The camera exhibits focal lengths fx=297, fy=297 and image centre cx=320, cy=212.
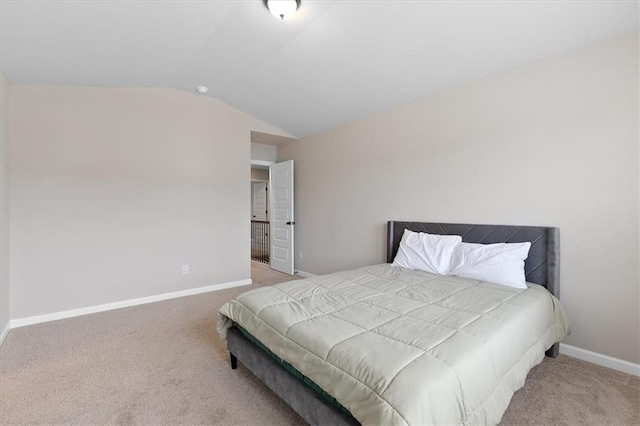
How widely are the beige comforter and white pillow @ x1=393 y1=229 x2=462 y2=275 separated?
42 centimetres

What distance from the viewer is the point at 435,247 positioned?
2.91m

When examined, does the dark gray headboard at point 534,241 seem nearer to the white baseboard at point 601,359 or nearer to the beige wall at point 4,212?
the white baseboard at point 601,359

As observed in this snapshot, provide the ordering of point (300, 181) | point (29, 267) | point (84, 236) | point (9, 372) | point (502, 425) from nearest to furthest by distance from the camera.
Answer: point (502, 425)
point (9, 372)
point (29, 267)
point (84, 236)
point (300, 181)

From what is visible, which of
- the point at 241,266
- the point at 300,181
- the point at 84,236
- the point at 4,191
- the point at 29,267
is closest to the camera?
the point at 4,191

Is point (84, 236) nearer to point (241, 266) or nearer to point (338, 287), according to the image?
point (241, 266)

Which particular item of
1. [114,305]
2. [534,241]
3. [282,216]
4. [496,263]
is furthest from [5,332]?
[534,241]

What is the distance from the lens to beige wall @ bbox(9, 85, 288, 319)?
3131mm

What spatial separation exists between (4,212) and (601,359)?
208 inches

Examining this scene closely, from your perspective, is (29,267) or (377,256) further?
(377,256)

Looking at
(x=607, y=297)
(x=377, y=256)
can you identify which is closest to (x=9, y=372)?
(x=377, y=256)

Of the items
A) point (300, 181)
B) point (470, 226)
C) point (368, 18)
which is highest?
point (368, 18)

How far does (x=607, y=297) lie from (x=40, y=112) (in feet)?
18.0

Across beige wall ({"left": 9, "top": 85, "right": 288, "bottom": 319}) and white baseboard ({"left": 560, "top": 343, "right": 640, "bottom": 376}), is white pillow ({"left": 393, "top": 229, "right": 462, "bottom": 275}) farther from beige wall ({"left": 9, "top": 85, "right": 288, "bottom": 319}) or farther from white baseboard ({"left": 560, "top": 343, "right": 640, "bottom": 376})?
beige wall ({"left": 9, "top": 85, "right": 288, "bottom": 319})

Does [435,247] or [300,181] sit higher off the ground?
[300,181]
